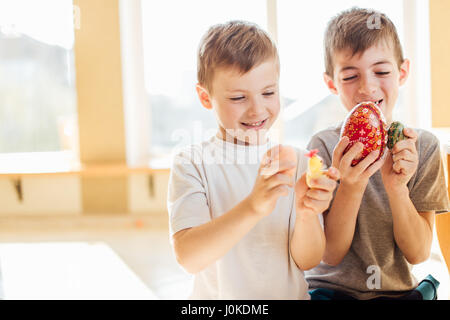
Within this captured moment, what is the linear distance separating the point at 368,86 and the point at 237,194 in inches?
12.1

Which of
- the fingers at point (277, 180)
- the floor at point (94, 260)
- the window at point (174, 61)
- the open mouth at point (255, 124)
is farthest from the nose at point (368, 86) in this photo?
the window at point (174, 61)

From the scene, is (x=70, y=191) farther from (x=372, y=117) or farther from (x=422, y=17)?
(x=372, y=117)

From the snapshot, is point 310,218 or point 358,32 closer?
point 310,218

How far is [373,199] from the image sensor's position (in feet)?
2.91

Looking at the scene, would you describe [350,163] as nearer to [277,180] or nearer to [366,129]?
[366,129]

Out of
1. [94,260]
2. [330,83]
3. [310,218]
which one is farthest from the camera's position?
[94,260]

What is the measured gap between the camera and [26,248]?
2.79 m

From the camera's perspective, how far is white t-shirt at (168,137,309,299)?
725 millimetres

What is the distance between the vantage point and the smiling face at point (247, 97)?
704 mm

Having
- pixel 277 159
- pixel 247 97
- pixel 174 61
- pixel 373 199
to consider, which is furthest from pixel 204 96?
pixel 174 61

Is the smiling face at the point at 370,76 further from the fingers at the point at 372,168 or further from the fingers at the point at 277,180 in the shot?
the fingers at the point at 277,180

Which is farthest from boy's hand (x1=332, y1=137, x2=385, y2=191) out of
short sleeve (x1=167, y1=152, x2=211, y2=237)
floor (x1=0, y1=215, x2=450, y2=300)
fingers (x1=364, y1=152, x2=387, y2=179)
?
floor (x1=0, y1=215, x2=450, y2=300)

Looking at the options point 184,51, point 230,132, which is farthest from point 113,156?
point 230,132

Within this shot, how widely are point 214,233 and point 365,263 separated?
0.37m
